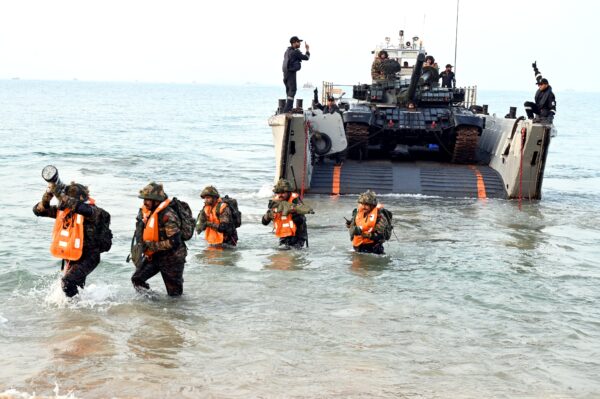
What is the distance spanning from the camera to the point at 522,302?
1014 cm

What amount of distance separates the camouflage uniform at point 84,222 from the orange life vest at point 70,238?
0.28ft

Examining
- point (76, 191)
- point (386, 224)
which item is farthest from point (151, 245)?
point (386, 224)

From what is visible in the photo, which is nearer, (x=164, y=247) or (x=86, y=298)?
(x=164, y=247)

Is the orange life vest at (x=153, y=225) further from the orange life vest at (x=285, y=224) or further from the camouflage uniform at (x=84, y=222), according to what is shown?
the orange life vest at (x=285, y=224)

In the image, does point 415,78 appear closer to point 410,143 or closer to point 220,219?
point 410,143

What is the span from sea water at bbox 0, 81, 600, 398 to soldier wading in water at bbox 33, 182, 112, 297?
0.57 metres

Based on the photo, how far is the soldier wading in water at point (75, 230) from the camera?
27.2ft

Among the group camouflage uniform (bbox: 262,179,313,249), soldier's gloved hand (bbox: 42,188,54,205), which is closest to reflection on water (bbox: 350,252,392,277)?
camouflage uniform (bbox: 262,179,313,249)

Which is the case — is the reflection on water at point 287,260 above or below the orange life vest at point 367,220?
below

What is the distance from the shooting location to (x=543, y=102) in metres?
17.6

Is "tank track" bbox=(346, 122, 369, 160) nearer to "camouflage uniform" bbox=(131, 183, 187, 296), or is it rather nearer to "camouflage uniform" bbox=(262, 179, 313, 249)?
"camouflage uniform" bbox=(262, 179, 313, 249)

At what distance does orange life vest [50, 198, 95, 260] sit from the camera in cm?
836

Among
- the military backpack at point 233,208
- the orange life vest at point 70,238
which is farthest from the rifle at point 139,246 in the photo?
the military backpack at point 233,208

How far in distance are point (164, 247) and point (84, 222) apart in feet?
2.65
